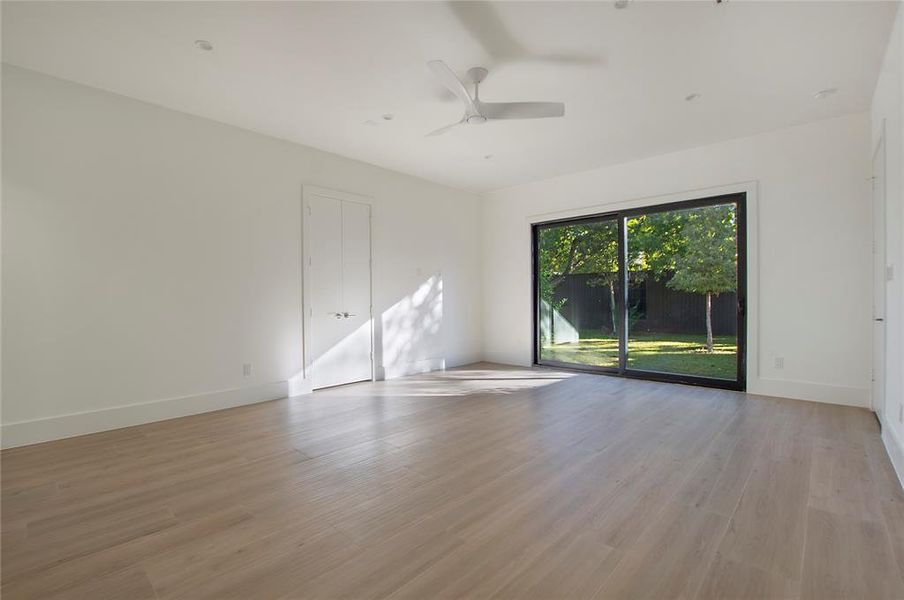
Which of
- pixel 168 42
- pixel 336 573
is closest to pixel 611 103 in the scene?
pixel 168 42

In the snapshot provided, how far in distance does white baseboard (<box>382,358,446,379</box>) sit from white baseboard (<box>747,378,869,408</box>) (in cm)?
399

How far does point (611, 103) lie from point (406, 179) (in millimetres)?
3119

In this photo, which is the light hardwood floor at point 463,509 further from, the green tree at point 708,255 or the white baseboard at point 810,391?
the green tree at point 708,255

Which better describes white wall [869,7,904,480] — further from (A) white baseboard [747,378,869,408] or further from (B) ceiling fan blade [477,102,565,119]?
(B) ceiling fan blade [477,102,565,119]

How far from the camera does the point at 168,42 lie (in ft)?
9.52

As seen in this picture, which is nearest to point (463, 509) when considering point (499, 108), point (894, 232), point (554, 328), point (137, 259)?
point (499, 108)

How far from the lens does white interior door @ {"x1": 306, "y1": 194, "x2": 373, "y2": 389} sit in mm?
5023

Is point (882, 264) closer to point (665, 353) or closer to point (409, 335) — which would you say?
point (665, 353)

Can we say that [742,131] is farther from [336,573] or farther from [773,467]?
[336,573]

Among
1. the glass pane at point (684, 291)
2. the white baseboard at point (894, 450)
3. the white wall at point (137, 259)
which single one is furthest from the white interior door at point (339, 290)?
the white baseboard at point (894, 450)

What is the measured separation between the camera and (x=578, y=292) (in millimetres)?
6211

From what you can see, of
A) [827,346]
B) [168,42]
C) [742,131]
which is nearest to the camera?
[168,42]

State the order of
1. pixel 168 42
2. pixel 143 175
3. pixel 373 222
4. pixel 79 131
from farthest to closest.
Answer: pixel 373 222, pixel 143 175, pixel 79 131, pixel 168 42

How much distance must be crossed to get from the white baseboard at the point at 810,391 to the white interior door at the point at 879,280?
15 cm
